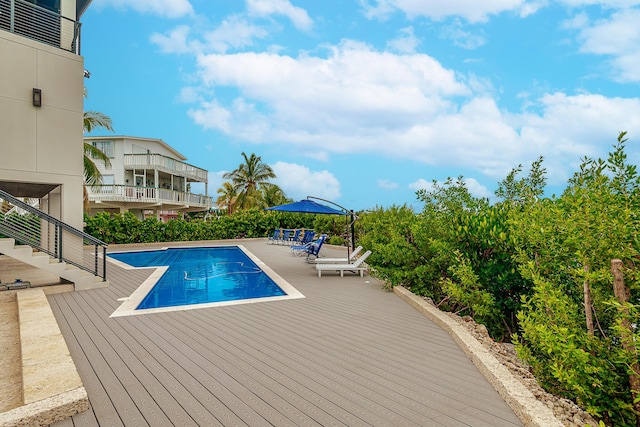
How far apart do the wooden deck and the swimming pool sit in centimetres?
75

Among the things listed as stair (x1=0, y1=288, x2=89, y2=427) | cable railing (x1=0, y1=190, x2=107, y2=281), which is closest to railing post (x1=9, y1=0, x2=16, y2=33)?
cable railing (x1=0, y1=190, x2=107, y2=281)

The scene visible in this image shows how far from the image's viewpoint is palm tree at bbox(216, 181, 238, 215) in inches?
1681

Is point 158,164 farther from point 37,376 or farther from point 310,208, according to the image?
point 37,376

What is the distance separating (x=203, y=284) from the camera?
1065cm

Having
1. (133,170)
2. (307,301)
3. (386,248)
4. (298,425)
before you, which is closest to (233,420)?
(298,425)

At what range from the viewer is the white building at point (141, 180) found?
2861 centimetres

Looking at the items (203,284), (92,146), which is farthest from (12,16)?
(92,146)

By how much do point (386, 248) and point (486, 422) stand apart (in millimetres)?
5349

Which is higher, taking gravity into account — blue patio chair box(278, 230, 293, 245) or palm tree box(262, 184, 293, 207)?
palm tree box(262, 184, 293, 207)

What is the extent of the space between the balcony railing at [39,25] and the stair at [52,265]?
527 cm

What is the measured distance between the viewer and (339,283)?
32.2ft

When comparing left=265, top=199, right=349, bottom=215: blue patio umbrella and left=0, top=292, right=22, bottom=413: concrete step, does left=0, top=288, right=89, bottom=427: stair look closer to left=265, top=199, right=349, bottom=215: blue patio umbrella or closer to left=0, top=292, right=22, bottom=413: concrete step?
left=0, top=292, right=22, bottom=413: concrete step

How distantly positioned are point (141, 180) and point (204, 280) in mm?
24939

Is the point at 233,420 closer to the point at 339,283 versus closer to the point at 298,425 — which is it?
the point at 298,425
